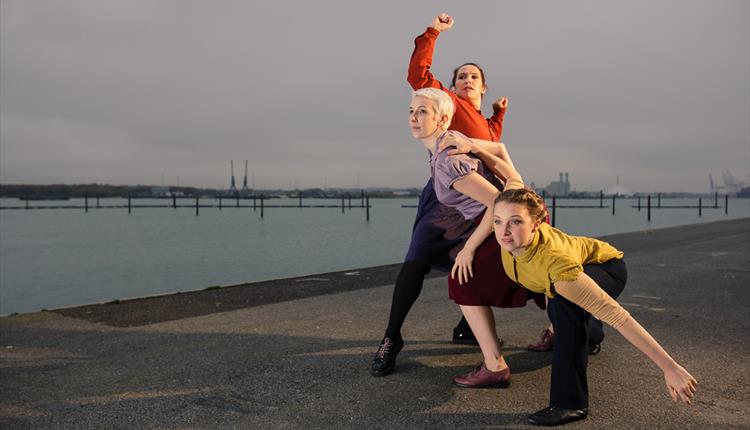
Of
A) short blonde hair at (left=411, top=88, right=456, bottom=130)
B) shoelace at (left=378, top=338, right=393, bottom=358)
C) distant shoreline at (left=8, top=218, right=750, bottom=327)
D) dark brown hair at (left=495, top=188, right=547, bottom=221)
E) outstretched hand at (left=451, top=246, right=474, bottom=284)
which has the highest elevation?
short blonde hair at (left=411, top=88, right=456, bottom=130)

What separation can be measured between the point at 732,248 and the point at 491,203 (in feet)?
39.7

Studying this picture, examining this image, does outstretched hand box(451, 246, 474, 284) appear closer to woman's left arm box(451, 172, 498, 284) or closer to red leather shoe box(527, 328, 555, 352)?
woman's left arm box(451, 172, 498, 284)

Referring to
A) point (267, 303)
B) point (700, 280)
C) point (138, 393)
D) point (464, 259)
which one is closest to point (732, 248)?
point (700, 280)

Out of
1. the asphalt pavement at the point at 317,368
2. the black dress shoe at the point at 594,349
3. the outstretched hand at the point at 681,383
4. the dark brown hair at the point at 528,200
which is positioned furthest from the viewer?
the black dress shoe at the point at 594,349

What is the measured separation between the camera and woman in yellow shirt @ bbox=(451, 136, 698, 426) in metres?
2.49

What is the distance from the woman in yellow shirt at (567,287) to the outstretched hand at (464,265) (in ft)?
0.98

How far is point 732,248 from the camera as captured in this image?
12758 millimetres

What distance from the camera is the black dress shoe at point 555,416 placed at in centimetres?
271

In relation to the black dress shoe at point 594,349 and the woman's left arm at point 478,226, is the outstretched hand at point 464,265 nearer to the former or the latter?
the woman's left arm at point 478,226

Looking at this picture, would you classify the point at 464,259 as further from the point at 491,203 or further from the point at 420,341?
the point at 420,341

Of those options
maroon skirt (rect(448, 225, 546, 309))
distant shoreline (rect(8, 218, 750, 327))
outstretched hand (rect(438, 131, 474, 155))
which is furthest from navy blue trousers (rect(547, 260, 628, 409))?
distant shoreline (rect(8, 218, 750, 327))

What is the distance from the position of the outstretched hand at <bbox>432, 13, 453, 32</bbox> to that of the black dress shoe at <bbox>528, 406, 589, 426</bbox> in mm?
2063

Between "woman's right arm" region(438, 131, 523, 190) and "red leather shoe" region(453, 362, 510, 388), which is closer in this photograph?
"woman's right arm" region(438, 131, 523, 190)

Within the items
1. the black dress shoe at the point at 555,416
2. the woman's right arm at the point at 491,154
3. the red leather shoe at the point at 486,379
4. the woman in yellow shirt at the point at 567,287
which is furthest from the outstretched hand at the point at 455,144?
the black dress shoe at the point at 555,416
